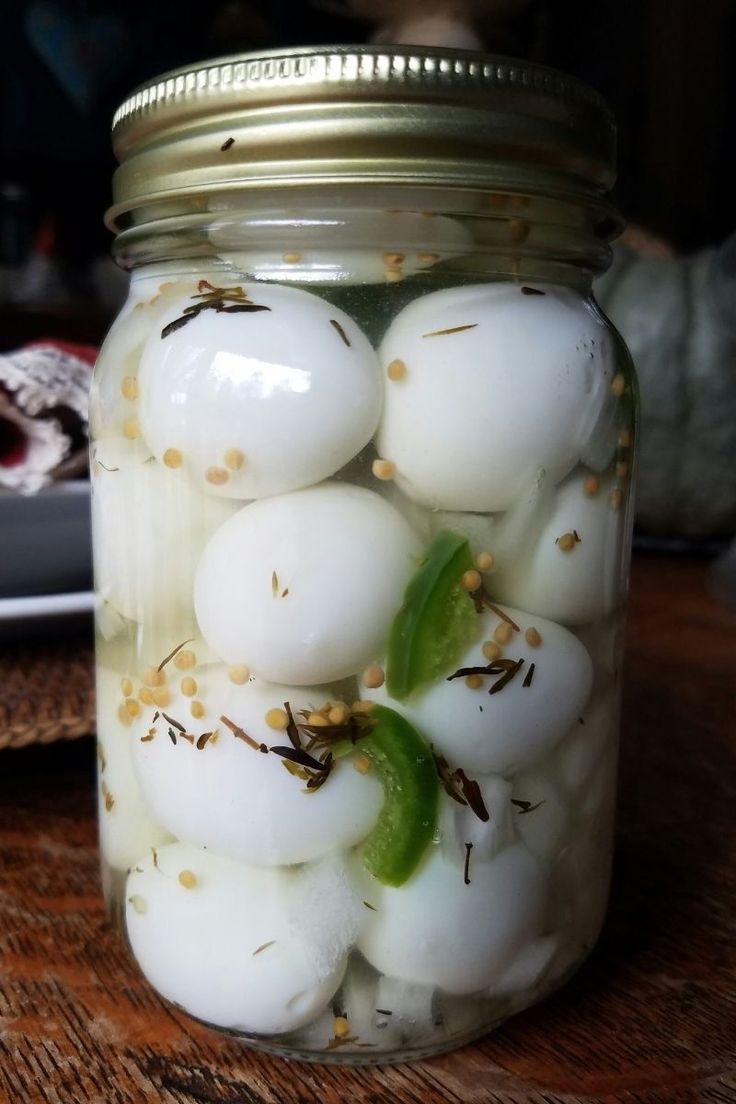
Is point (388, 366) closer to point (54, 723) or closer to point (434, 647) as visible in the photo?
point (434, 647)

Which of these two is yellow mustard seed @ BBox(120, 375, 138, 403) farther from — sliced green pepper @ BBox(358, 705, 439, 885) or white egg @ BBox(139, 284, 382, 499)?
sliced green pepper @ BBox(358, 705, 439, 885)

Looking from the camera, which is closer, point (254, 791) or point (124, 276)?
point (254, 791)

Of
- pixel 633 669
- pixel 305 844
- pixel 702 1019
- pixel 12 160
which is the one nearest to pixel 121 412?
pixel 305 844

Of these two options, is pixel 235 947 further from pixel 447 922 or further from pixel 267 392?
pixel 267 392

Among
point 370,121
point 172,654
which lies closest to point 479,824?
point 172,654

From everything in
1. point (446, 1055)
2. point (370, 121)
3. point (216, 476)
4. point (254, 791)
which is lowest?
point (446, 1055)

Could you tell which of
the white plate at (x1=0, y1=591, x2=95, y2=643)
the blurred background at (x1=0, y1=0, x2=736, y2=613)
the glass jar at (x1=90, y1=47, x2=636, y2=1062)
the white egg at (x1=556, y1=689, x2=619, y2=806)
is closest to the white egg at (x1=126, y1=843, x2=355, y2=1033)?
the glass jar at (x1=90, y1=47, x2=636, y2=1062)
